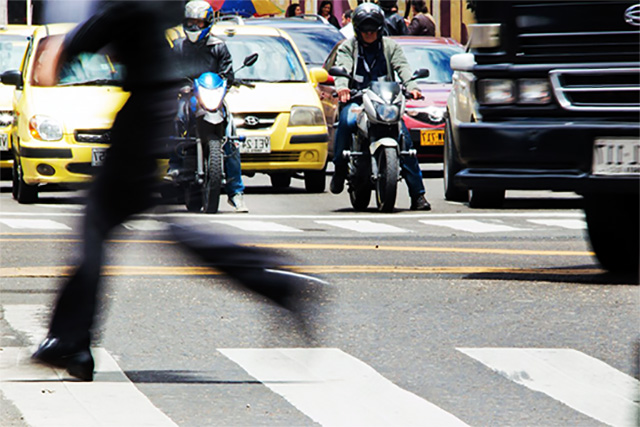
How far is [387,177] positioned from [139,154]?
9164mm

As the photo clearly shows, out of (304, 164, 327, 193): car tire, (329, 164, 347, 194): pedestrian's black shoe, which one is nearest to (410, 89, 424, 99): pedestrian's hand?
(329, 164, 347, 194): pedestrian's black shoe

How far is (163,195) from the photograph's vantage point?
13.3 feet

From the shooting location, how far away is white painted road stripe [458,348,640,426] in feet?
16.0

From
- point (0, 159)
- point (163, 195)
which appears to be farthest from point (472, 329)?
point (0, 159)

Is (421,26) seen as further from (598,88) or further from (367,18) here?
(598,88)

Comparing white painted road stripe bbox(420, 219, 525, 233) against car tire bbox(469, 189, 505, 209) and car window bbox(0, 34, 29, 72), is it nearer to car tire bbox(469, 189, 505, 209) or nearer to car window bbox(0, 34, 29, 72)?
car tire bbox(469, 189, 505, 209)

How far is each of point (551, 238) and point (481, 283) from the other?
307cm

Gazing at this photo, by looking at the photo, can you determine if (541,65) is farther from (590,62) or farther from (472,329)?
(472,329)

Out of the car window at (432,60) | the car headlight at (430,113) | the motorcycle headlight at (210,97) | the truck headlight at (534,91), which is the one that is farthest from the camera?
the car window at (432,60)

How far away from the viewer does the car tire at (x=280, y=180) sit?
17672 mm

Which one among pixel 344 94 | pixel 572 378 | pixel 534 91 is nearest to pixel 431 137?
pixel 344 94

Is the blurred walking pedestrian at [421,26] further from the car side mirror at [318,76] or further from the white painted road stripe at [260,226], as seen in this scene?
the white painted road stripe at [260,226]

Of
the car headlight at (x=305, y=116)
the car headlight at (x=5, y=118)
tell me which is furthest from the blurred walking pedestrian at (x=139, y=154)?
the car headlight at (x=5, y=118)

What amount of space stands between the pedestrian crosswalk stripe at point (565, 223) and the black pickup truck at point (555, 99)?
153 inches
